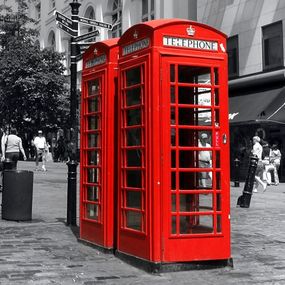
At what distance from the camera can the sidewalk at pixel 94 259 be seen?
5773 mm

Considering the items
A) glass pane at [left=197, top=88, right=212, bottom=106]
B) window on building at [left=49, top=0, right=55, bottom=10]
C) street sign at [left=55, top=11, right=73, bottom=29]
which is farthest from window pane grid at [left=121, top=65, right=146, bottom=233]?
window on building at [left=49, top=0, right=55, bottom=10]

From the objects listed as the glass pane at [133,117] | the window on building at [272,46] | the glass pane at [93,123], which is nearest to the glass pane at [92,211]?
the glass pane at [93,123]

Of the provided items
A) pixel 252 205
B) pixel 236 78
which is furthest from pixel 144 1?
pixel 252 205

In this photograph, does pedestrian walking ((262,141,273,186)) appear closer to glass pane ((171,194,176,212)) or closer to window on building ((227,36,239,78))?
window on building ((227,36,239,78))

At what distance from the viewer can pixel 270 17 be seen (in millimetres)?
22359

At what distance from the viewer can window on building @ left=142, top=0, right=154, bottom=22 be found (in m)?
33.1

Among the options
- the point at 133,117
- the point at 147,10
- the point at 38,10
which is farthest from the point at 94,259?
the point at 38,10

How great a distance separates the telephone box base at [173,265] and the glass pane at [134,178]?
84 centimetres

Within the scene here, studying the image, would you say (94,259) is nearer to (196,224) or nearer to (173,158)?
(196,224)

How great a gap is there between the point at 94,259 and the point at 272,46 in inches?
691

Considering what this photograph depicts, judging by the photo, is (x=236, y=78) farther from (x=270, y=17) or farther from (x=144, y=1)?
(x=144, y=1)

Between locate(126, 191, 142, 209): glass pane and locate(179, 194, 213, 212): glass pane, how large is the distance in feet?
1.58

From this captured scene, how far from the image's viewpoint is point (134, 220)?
6.33m

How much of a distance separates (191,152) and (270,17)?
17.4m
